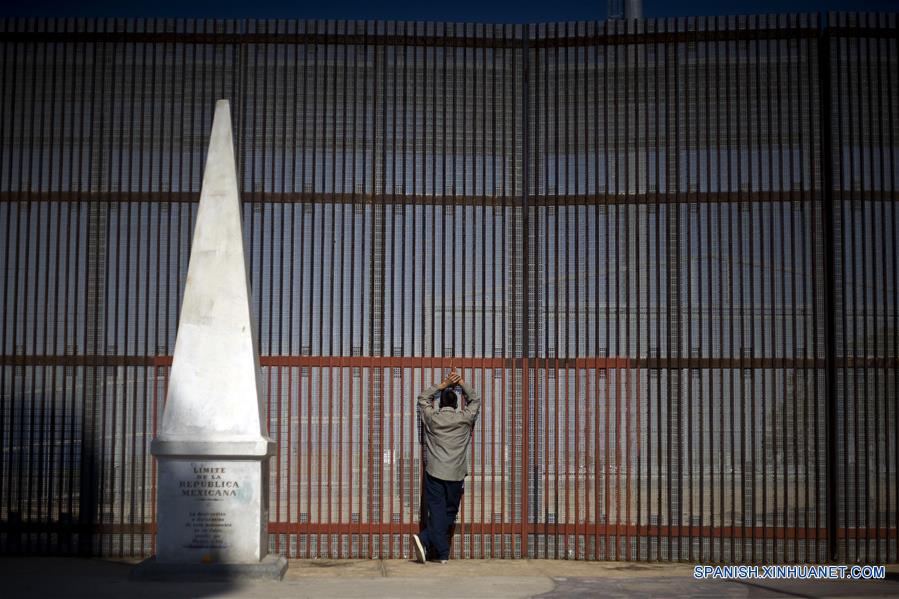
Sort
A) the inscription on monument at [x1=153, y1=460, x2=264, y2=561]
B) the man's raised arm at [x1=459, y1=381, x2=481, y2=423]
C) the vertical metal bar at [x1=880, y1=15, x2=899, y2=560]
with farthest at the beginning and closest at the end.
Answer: the vertical metal bar at [x1=880, y1=15, x2=899, y2=560] < the man's raised arm at [x1=459, y1=381, x2=481, y2=423] < the inscription on monument at [x1=153, y1=460, x2=264, y2=561]

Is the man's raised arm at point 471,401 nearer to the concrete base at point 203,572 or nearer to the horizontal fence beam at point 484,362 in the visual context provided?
the horizontal fence beam at point 484,362

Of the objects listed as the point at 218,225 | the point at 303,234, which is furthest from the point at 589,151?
the point at 218,225

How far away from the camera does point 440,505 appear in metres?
10.8

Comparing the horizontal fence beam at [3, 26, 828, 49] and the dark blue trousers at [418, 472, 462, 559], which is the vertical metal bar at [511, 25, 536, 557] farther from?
the dark blue trousers at [418, 472, 462, 559]

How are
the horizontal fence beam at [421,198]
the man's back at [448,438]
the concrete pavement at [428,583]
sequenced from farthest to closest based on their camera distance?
1. the horizontal fence beam at [421,198]
2. the man's back at [448,438]
3. the concrete pavement at [428,583]

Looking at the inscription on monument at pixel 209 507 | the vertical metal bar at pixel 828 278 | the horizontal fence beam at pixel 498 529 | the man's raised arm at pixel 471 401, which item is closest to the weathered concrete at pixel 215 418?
the inscription on monument at pixel 209 507

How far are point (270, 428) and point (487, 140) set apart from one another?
3.78m

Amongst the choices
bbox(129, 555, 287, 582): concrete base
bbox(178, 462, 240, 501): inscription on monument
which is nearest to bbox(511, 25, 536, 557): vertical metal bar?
bbox(129, 555, 287, 582): concrete base

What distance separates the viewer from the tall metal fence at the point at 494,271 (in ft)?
37.0

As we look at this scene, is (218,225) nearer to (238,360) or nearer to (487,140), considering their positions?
(238,360)

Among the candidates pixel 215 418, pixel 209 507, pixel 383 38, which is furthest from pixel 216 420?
pixel 383 38

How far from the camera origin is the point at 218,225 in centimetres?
998

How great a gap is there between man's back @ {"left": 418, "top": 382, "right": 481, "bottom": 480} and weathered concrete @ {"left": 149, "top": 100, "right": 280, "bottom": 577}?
169 cm

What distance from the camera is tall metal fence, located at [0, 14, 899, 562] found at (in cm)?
1127
